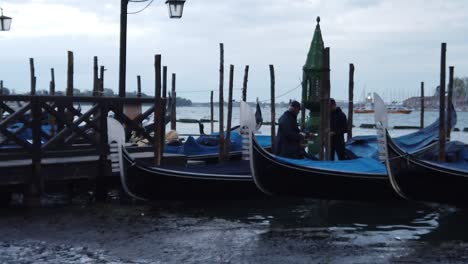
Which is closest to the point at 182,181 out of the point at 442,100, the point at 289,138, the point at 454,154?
the point at 289,138

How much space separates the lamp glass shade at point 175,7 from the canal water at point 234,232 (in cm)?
297

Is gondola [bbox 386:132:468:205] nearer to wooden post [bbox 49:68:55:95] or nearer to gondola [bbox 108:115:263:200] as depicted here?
gondola [bbox 108:115:263:200]

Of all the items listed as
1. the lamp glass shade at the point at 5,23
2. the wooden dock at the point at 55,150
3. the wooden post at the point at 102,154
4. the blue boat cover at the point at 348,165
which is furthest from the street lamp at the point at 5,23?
the blue boat cover at the point at 348,165

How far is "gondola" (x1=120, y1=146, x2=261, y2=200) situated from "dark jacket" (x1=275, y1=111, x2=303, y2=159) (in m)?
0.61

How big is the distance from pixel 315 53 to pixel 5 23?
18.9 ft

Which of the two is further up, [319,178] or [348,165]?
[348,165]

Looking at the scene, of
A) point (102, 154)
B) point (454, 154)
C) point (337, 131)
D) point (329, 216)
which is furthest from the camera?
point (337, 131)

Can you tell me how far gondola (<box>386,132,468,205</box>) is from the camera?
9203 mm

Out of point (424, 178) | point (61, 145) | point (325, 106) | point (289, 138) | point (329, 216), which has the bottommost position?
point (329, 216)

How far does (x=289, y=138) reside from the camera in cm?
1089

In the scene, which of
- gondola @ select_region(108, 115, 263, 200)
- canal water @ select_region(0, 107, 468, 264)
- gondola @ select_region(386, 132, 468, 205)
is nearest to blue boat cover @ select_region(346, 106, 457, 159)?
canal water @ select_region(0, 107, 468, 264)

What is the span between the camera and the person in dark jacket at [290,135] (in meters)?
10.7

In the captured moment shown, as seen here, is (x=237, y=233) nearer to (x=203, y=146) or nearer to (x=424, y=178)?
(x=424, y=178)

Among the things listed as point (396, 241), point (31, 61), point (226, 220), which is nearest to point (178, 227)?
point (226, 220)
